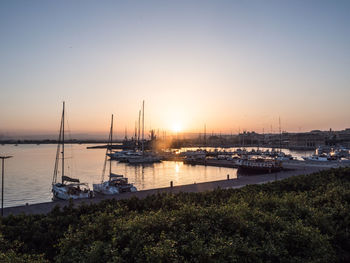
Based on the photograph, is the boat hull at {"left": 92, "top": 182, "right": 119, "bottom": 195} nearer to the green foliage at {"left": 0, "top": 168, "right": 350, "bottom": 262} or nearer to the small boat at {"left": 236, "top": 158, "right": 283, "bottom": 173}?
the green foliage at {"left": 0, "top": 168, "right": 350, "bottom": 262}

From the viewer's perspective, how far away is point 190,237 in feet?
21.9

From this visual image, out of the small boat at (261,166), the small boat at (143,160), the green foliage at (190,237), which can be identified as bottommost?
the small boat at (143,160)

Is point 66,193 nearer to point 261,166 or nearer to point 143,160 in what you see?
point 261,166

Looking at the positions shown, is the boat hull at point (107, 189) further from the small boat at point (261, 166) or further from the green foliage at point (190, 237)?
the small boat at point (261, 166)

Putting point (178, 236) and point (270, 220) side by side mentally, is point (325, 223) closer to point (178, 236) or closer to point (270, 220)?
point (270, 220)

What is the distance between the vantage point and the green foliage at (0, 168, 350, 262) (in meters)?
5.91

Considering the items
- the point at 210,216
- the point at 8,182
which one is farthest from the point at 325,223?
the point at 8,182

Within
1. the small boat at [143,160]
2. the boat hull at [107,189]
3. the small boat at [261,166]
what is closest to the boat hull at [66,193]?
the boat hull at [107,189]

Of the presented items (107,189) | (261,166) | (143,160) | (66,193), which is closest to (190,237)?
(107,189)

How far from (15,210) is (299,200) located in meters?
15.8

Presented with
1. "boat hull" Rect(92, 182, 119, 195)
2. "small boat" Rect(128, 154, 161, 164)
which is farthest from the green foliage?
"small boat" Rect(128, 154, 161, 164)

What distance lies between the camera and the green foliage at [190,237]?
233 inches

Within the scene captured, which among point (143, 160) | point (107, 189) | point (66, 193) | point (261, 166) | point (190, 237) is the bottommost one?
point (143, 160)

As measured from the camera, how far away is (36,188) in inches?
1581
